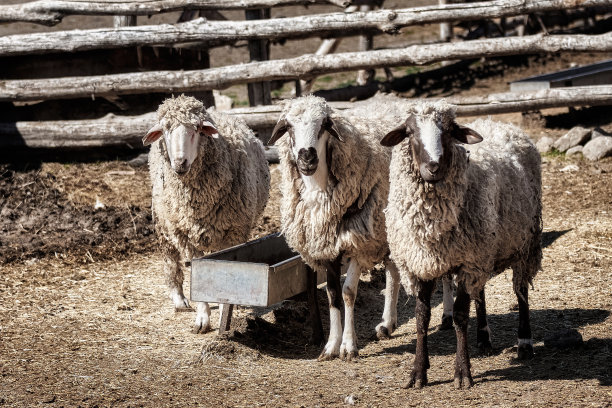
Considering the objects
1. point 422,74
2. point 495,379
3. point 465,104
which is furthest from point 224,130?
point 422,74

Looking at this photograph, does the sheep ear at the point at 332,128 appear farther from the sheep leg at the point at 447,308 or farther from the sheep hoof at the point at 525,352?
the sheep hoof at the point at 525,352

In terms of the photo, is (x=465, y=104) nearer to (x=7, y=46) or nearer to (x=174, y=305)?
(x=174, y=305)

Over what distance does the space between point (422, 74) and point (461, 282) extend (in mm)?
10525

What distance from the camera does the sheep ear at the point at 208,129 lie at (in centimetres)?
712

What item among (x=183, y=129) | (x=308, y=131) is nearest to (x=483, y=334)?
(x=308, y=131)

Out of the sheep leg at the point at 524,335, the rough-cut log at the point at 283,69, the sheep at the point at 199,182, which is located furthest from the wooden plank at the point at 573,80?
the sheep leg at the point at 524,335

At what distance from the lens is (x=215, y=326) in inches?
297

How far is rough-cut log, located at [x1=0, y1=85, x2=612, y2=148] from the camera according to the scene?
11.1 metres

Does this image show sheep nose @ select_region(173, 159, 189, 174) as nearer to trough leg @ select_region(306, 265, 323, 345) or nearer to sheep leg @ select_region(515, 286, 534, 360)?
trough leg @ select_region(306, 265, 323, 345)

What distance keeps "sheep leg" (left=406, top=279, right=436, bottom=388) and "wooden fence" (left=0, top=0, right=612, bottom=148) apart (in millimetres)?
5530

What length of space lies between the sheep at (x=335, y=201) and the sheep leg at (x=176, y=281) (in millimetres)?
1576

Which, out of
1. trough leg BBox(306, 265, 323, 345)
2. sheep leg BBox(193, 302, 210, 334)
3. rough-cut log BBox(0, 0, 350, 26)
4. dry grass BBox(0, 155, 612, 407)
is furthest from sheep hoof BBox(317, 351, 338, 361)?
rough-cut log BBox(0, 0, 350, 26)

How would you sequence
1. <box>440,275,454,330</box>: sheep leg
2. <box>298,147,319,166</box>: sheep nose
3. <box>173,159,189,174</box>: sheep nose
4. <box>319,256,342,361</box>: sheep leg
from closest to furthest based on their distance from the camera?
<box>298,147,319,166</box>: sheep nose
<box>319,256,342,361</box>: sheep leg
<box>173,159,189,174</box>: sheep nose
<box>440,275,454,330</box>: sheep leg

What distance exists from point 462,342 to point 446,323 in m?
1.43
